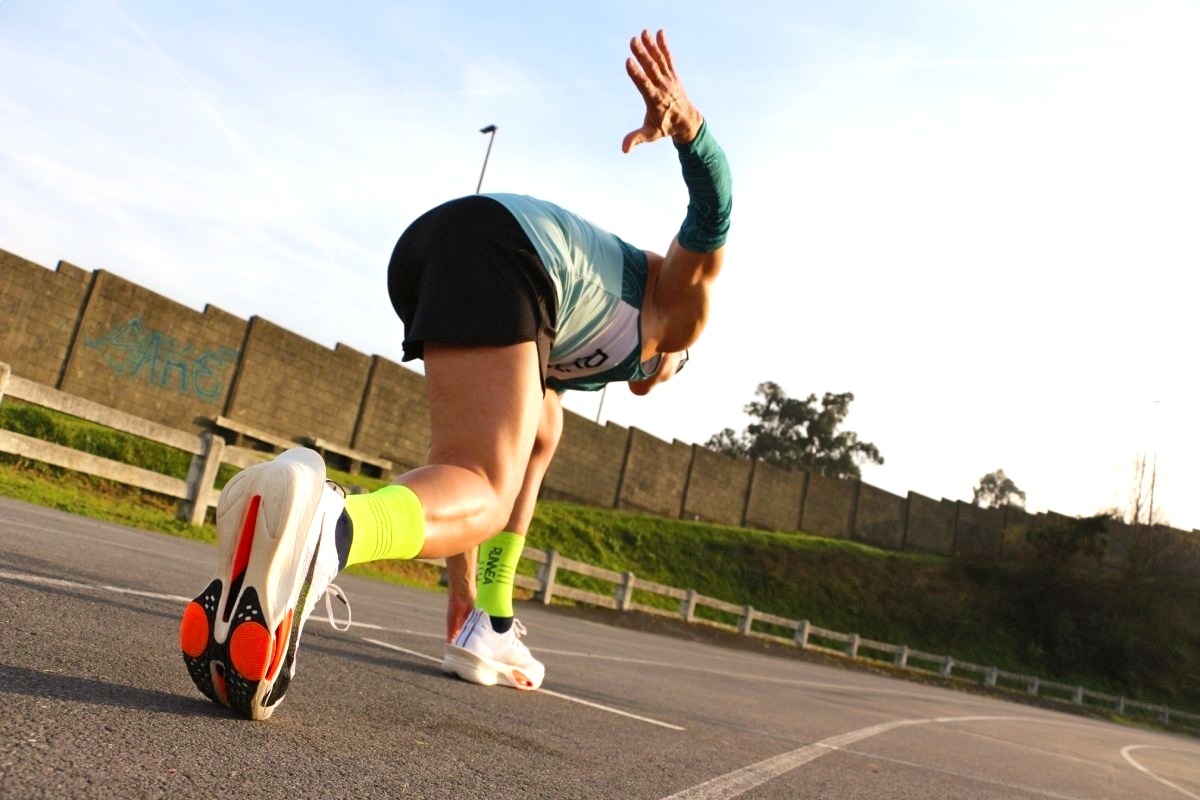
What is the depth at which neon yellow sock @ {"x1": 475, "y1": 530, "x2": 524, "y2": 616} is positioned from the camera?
3590 mm

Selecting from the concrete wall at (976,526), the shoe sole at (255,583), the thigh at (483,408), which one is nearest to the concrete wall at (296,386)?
the thigh at (483,408)

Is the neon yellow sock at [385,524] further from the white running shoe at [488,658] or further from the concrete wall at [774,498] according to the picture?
the concrete wall at [774,498]

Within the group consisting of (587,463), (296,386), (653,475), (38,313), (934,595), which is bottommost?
(934,595)

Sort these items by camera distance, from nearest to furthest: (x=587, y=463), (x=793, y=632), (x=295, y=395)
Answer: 1. (x=295, y=395)
2. (x=793, y=632)
3. (x=587, y=463)

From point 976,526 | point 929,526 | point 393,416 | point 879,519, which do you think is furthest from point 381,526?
point 976,526

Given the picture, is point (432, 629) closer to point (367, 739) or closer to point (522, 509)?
point (522, 509)

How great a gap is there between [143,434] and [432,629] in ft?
17.7

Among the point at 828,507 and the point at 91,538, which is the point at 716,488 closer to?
the point at 828,507

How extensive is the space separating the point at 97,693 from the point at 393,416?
23.7 meters

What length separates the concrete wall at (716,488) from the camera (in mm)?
35500

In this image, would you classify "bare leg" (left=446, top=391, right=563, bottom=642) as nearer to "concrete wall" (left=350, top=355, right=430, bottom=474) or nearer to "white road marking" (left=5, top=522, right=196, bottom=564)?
"white road marking" (left=5, top=522, right=196, bottom=564)

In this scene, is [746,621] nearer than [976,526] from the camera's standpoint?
Yes

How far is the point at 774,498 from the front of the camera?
127 ft

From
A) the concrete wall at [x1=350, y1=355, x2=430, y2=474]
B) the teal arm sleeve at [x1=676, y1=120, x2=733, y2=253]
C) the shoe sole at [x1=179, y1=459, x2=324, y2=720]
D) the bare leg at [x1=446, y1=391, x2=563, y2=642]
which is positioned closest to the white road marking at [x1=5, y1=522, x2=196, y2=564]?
the bare leg at [x1=446, y1=391, x2=563, y2=642]
